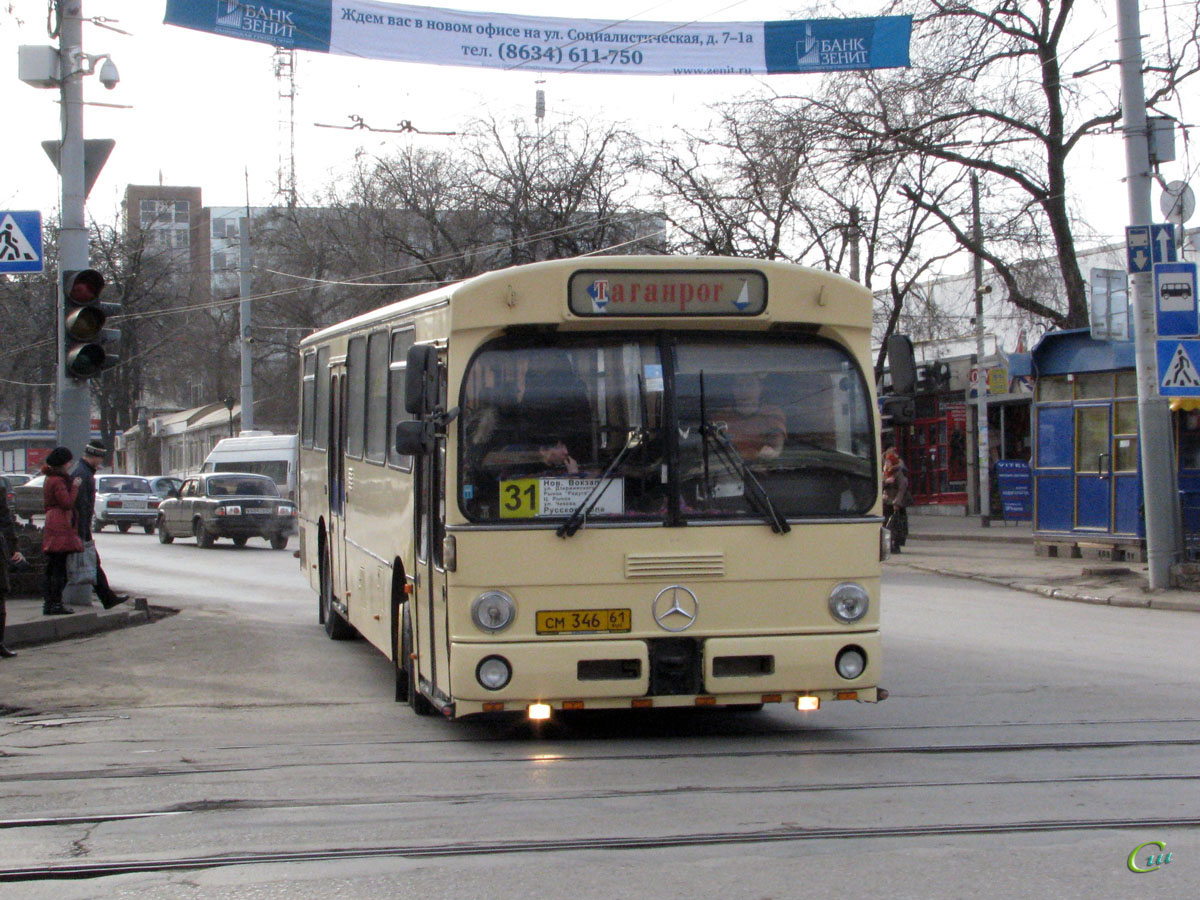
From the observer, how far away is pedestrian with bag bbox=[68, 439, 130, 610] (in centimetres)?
1452

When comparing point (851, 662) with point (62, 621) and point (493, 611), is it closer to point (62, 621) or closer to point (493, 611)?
point (493, 611)

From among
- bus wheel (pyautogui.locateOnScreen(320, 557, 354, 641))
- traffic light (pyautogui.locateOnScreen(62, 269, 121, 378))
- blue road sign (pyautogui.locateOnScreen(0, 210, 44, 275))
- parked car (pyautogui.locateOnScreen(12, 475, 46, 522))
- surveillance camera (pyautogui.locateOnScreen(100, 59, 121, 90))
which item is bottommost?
bus wheel (pyautogui.locateOnScreen(320, 557, 354, 641))

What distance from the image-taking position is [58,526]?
14180 mm

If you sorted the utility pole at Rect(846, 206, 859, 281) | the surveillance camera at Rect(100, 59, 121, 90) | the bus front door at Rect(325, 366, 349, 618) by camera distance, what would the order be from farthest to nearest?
the utility pole at Rect(846, 206, 859, 281) → the surveillance camera at Rect(100, 59, 121, 90) → the bus front door at Rect(325, 366, 349, 618)

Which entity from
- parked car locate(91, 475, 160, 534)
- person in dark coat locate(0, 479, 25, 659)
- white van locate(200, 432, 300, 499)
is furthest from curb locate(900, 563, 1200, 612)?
parked car locate(91, 475, 160, 534)

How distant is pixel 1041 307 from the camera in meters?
25.9

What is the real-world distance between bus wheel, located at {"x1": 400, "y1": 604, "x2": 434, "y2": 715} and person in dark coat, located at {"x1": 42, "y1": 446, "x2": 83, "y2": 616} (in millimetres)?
5782

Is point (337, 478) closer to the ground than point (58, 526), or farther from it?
farther from it

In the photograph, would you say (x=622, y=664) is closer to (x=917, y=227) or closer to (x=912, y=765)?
(x=912, y=765)

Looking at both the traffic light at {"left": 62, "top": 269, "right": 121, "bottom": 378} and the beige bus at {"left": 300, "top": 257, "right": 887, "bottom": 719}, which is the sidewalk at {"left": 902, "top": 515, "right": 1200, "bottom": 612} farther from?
the traffic light at {"left": 62, "top": 269, "right": 121, "bottom": 378}

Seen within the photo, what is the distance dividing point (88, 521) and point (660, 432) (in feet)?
28.0

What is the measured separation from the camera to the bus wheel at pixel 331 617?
14.1 meters

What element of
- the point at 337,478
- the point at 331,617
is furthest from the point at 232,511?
the point at 337,478

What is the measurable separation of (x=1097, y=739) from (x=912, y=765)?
139 centimetres
